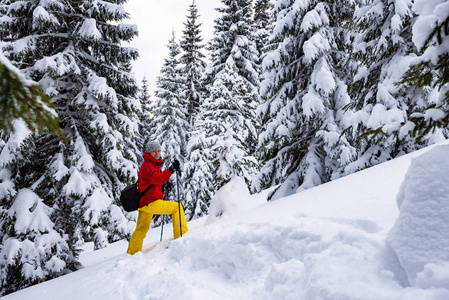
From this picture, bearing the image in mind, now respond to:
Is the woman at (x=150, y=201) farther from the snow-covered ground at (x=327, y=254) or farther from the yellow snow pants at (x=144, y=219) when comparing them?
the snow-covered ground at (x=327, y=254)

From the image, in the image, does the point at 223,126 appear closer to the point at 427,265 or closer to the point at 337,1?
the point at 337,1

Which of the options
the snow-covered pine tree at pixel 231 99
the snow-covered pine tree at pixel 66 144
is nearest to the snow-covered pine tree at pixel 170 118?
the snow-covered pine tree at pixel 231 99

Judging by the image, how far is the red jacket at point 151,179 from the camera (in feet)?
16.0

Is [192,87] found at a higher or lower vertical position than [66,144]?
higher

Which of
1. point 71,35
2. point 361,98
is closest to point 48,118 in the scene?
point 361,98

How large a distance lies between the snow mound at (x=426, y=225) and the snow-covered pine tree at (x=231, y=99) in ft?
19.8

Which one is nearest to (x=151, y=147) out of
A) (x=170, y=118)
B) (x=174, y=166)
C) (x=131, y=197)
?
(x=174, y=166)

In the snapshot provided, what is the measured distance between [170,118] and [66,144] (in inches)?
486

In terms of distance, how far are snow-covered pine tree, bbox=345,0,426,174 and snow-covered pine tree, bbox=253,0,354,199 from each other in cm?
77

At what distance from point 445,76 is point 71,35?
9.30 metres

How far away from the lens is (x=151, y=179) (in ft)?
16.0

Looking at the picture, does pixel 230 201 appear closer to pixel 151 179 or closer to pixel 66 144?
pixel 151 179

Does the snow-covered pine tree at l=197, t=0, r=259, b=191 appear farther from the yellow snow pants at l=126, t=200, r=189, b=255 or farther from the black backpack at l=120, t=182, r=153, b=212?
the black backpack at l=120, t=182, r=153, b=212

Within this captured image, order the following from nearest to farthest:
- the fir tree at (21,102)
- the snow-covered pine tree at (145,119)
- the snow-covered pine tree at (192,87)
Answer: the fir tree at (21,102) < the snow-covered pine tree at (192,87) < the snow-covered pine tree at (145,119)
